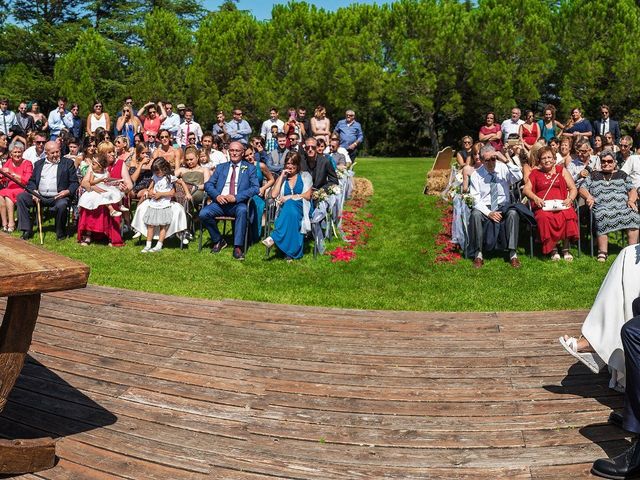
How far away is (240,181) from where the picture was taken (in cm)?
862

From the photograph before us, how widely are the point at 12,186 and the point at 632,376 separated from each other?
9.04 metres

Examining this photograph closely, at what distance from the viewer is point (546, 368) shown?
427 cm

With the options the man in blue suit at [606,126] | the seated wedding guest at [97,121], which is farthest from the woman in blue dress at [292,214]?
the man in blue suit at [606,126]

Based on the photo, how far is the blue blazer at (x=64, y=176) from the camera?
9.38 meters

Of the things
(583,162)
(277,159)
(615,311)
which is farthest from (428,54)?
(615,311)

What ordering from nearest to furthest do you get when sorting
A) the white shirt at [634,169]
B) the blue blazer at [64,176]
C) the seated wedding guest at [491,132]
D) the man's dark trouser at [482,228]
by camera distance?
the man's dark trouser at [482,228], the white shirt at [634,169], the blue blazer at [64,176], the seated wedding guest at [491,132]

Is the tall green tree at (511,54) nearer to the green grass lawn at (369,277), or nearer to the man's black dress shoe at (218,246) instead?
the green grass lawn at (369,277)

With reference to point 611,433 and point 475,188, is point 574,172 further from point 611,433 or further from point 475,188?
point 611,433

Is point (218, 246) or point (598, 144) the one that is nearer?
point (218, 246)

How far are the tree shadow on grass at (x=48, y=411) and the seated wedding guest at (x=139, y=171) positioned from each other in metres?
5.90

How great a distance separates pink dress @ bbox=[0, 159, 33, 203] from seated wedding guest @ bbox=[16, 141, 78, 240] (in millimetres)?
387

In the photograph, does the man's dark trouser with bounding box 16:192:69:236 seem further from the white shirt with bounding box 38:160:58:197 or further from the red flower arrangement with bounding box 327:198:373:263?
the red flower arrangement with bounding box 327:198:373:263

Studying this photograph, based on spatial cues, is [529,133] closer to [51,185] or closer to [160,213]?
[160,213]

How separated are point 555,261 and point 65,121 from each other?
10.2 metres
